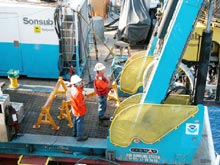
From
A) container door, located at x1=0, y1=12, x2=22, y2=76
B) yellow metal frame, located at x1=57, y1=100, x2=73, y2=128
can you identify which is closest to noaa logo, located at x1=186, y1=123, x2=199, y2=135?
yellow metal frame, located at x1=57, y1=100, x2=73, y2=128

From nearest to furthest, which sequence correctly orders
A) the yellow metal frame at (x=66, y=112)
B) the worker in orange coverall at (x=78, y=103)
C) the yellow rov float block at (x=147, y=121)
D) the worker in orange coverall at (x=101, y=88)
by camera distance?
the yellow rov float block at (x=147, y=121) → the worker in orange coverall at (x=78, y=103) → the worker in orange coverall at (x=101, y=88) → the yellow metal frame at (x=66, y=112)

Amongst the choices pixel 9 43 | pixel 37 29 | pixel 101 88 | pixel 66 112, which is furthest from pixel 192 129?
pixel 9 43

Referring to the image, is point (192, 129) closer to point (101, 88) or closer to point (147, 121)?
point (147, 121)

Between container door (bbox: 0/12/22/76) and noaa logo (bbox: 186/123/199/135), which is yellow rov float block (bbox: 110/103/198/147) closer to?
noaa logo (bbox: 186/123/199/135)

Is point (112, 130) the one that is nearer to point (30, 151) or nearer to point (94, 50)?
point (30, 151)

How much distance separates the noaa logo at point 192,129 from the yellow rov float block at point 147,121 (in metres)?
0.16

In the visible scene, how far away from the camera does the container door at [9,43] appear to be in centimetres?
1151

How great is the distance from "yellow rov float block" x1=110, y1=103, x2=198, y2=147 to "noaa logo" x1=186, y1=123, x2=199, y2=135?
6.3 inches

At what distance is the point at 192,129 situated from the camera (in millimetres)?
6980

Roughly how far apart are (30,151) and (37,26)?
4932 millimetres

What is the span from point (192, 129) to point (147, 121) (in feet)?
2.73

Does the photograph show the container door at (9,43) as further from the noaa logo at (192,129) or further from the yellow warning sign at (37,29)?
the noaa logo at (192,129)

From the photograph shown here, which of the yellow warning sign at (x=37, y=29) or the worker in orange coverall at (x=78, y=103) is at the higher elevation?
the yellow warning sign at (x=37, y=29)

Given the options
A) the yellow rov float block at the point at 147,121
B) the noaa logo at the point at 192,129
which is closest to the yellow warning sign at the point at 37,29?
the yellow rov float block at the point at 147,121
